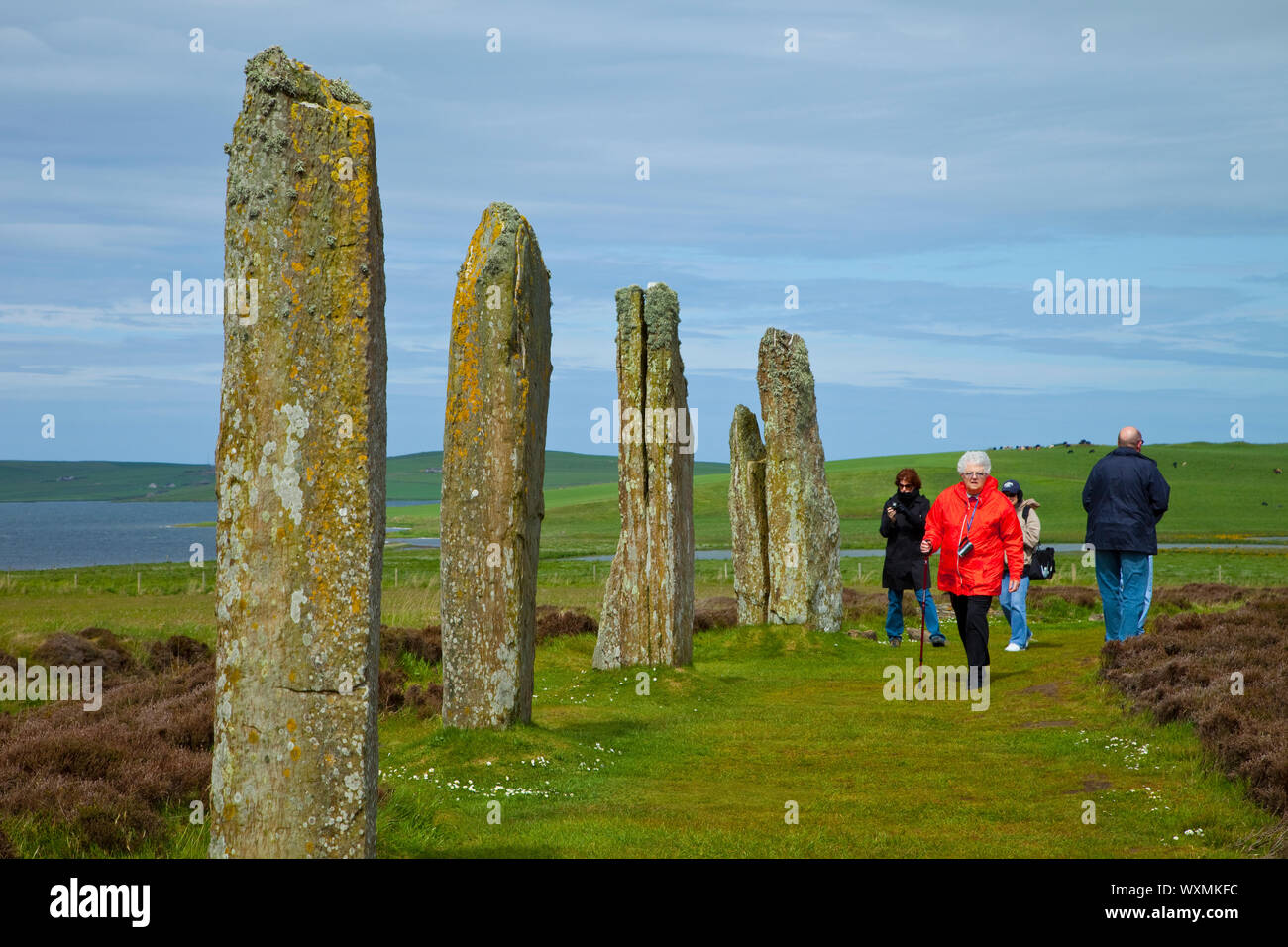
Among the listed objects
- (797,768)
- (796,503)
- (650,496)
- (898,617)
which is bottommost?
(797,768)

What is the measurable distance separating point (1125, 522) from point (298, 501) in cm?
1246

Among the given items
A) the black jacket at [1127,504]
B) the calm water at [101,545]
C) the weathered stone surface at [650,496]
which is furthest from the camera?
the calm water at [101,545]

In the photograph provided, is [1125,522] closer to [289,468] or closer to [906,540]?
[906,540]

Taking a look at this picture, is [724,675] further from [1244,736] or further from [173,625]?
[173,625]

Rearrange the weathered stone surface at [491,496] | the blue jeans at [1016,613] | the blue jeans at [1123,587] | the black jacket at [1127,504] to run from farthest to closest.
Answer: the blue jeans at [1016,613]
the blue jeans at [1123,587]
the black jacket at [1127,504]
the weathered stone surface at [491,496]

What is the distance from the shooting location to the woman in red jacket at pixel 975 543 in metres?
14.1

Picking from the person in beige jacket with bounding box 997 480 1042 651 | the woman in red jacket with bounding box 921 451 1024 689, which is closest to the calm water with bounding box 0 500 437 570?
the person in beige jacket with bounding box 997 480 1042 651

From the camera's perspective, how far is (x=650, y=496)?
17.8 m

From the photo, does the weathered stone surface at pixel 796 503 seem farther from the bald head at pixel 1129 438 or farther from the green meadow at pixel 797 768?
the bald head at pixel 1129 438

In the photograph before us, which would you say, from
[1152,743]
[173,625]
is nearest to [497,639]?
[1152,743]

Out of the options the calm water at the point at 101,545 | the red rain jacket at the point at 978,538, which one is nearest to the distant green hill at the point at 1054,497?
the calm water at the point at 101,545

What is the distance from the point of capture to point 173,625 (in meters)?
26.4

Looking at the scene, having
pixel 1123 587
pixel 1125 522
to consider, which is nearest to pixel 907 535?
pixel 1123 587
